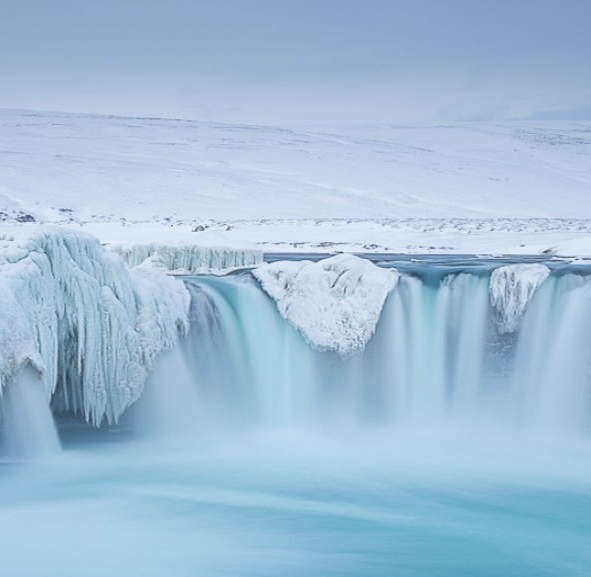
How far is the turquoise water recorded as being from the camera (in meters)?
6.12

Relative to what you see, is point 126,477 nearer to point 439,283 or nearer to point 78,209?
point 439,283

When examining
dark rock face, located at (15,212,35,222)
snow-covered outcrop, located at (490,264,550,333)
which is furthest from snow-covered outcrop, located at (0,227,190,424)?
dark rock face, located at (15,212,35,222)

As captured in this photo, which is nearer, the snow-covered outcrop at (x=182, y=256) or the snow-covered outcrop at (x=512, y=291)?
Answer: the snow-covered outcrop at (x=512, y=291)

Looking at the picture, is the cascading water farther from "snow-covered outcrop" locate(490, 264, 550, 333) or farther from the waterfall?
the waterfall

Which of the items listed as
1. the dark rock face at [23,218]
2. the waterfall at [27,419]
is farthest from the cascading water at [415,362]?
the dark rock face at [23,218]

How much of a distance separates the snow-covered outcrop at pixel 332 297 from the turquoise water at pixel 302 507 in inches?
37.0

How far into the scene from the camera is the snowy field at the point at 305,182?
74.3ft

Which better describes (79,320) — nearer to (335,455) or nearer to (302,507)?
(302,507)

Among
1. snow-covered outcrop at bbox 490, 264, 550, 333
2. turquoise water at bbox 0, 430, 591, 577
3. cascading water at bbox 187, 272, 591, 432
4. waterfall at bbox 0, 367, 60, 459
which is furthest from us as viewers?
snow-covered outcrop at bbox 490, 264, 550, 333

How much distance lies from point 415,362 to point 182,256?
3464mm

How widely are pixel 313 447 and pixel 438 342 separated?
1773mm

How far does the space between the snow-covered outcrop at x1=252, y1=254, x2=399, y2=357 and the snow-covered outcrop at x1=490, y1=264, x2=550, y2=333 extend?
40.5 inches

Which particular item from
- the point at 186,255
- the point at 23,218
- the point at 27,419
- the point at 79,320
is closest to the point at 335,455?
the point at 79,320

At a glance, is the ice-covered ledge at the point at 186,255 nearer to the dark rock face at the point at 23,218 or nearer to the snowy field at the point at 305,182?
the snowy field at the point at 305,182
